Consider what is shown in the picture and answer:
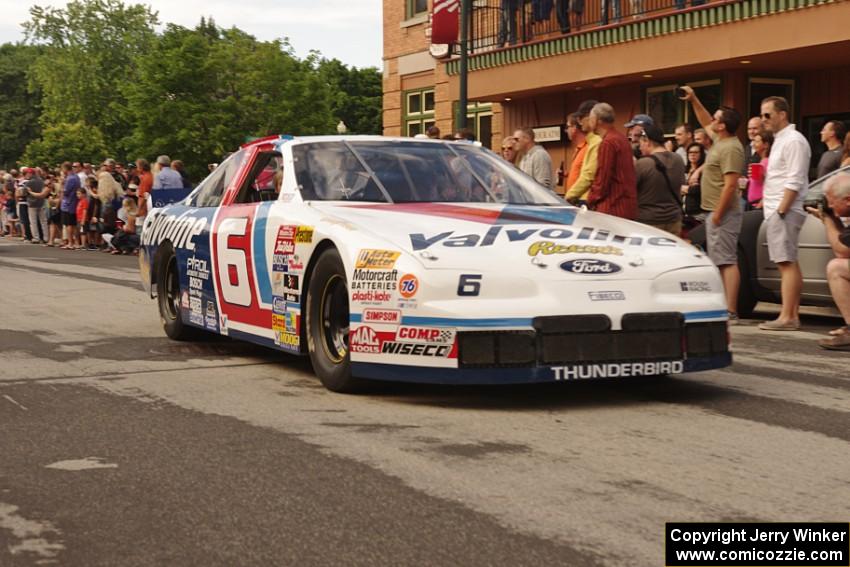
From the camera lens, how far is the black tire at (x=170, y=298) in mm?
9195

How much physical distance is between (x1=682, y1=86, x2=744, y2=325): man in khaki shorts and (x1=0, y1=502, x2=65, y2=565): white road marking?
7703mm

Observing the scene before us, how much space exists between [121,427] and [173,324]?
3607mm

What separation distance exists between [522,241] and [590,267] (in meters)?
0.38

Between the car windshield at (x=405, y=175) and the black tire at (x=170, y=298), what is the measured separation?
193 centimetres

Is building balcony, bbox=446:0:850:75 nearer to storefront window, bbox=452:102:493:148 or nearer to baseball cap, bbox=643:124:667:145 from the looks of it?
storefront window, bbox=452:102:493:148

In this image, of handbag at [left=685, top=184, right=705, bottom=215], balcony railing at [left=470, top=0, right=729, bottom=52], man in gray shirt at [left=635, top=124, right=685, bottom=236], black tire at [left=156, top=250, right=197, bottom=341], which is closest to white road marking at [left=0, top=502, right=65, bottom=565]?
black tire at [left=156, top=250, right=197, bottom=341]

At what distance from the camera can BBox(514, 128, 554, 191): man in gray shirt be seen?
38.6 feet

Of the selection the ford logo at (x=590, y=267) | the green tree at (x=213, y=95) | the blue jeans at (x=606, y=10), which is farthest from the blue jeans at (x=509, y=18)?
the green tree at (x=213, y=95)

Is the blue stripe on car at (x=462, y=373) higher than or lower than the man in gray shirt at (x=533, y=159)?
lower

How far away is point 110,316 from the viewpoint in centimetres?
1125

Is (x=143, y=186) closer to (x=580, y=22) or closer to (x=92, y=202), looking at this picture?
(x=92, y=202)

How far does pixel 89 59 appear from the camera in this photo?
107938mm

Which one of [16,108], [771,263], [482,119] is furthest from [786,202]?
[16,108]

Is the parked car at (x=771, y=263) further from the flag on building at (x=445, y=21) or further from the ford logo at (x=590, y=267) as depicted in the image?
the flag on building at (x=445, y=21)
